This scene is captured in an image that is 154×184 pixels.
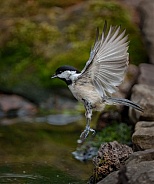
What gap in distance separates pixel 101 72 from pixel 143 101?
154 centimetres

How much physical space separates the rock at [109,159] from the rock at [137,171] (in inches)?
17.6

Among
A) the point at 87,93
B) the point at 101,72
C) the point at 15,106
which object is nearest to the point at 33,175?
the point at 87,93

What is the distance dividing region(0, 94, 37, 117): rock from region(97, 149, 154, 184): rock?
570 cm

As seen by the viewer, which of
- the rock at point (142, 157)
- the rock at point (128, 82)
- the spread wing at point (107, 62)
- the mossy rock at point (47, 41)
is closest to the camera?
the rock at point (142, 157)

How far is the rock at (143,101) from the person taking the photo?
8.02 m

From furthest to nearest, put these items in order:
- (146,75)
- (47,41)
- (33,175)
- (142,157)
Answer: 1. (47,41)
2. (146,75)
3. (33,175)
4. (142,157)

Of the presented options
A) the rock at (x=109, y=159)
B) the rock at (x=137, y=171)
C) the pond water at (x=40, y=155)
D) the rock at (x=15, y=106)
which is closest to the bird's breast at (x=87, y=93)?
the rock at (x=109, y=159)

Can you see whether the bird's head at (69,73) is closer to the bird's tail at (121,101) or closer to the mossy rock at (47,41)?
the bird's tail at (121,101)

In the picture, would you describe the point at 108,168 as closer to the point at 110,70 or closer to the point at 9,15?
the point at 110,70

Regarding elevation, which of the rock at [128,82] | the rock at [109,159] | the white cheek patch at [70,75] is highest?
the white cheek patch at [70,75]

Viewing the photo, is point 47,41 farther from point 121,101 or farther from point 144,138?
point 144,138

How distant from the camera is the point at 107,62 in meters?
6.69

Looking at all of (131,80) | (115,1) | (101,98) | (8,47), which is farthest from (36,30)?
(101,98)

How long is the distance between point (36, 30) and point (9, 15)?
2.98 ft
